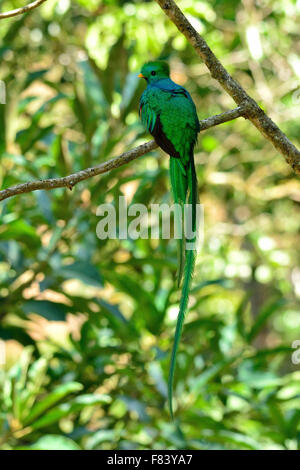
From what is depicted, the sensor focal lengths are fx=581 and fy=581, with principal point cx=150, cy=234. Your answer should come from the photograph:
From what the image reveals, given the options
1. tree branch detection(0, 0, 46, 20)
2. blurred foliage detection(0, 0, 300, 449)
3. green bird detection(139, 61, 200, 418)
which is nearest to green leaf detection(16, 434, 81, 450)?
blurred foliage detection(0, 0, 300, 449)

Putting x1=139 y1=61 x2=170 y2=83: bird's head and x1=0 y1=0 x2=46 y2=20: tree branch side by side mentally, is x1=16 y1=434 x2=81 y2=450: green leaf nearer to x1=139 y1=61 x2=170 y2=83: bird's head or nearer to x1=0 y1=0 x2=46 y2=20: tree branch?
x1=139 y1=61 x2=170 y2=83: bird's head

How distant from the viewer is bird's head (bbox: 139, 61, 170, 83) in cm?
168

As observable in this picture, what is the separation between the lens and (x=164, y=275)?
2.71 metres

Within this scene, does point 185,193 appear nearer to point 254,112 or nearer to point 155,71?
point 254,112

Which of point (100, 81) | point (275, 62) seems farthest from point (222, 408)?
point (275, 62)

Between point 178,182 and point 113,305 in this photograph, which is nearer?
point 178,182

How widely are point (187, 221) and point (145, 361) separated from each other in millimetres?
1190

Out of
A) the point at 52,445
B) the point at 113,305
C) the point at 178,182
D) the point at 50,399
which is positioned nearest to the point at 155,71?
the point at 178,182

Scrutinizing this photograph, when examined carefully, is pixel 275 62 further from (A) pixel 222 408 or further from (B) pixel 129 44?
(A) pixel 222 408

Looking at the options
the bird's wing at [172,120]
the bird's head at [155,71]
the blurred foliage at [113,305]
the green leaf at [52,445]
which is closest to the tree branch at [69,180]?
the bird's wing at [172,120]

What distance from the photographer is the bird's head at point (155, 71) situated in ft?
5.50

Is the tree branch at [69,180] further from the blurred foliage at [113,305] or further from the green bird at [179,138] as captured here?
the blurred foliage at [113,305]

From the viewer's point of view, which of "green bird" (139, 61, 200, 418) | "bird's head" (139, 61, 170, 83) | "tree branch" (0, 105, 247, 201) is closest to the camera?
"tree branch" (0, 105, 247, 201)

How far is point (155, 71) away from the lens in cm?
170
